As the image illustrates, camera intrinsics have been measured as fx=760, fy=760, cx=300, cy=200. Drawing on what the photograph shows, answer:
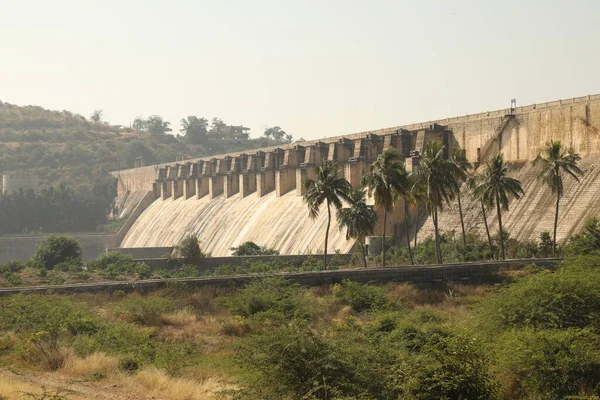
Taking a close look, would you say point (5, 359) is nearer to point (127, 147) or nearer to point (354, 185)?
point (354, 185)

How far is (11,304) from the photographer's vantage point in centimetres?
2758

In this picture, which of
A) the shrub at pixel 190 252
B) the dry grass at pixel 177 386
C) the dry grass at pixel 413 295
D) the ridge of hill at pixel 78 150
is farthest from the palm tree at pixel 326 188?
the ridge of hill at pixel 78 150

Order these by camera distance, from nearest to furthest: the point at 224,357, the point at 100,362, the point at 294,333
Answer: the point at 294,333 → the point at 100,362 → the point at 224,357

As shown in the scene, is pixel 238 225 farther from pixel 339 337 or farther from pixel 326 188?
pixel 339 337

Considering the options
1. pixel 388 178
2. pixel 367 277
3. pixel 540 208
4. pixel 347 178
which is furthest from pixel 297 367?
pixel 347 178

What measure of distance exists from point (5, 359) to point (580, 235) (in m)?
29.9

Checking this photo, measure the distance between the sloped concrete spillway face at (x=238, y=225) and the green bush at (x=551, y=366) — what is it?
3370cm

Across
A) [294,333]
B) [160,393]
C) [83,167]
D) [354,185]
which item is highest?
[83,167]

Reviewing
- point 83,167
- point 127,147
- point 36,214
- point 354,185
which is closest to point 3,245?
point 36,214

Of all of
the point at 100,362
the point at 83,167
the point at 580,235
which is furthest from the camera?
the point at 83,167

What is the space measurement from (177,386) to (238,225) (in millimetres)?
54961

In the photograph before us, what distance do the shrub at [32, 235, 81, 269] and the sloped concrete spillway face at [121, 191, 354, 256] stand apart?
613 inches

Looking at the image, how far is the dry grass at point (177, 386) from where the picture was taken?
56.6 ft

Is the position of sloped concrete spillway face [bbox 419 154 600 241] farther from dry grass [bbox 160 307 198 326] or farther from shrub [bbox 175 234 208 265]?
dry grass [bbox 160 307 198 326]
